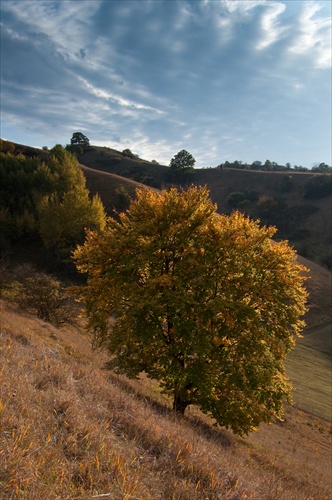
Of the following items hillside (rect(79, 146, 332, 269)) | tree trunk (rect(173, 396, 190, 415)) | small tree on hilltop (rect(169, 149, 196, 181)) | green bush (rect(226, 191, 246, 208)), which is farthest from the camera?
small tree on hilltop (rect(169, 149, 196, 181))

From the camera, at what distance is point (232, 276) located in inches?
606

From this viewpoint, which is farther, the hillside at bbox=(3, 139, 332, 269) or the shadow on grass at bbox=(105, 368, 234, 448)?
the hillside at bbox=(3, 139, 332, 269)

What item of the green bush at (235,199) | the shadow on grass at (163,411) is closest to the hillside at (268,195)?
the green bush at (235,199)

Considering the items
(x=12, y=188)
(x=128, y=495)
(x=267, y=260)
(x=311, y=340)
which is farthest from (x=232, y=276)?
(x=12, y=188)

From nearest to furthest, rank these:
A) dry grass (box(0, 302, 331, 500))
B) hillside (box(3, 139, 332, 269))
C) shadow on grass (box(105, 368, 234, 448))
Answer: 1. dry grass (box(0, 302, 331, 500))
2. shadow on grass (box(105, 368, 234, 448))
3. hillside (box(3, 139, 332, 269))

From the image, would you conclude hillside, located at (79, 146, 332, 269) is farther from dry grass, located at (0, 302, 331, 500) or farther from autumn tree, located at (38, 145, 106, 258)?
dry grass, located at (0, 302, 331, 500)

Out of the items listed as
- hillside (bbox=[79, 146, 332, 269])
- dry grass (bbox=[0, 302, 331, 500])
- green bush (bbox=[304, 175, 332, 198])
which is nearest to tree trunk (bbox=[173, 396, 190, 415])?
dry grass (bbox=[0, 302, 331, 500])

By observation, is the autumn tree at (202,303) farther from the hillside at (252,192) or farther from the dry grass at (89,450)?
the hillside at (252,192)

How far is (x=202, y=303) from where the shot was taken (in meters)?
14.7

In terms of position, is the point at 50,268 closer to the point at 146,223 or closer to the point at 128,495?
the point at 146,223

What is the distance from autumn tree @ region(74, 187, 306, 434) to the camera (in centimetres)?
1431

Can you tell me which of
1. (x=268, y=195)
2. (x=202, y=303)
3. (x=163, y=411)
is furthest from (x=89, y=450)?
(x=268, y=195)

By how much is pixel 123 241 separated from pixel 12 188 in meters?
55.5

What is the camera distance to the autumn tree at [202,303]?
47.0 ft
